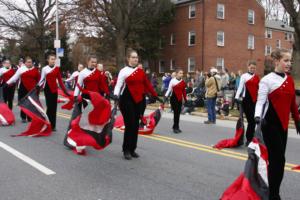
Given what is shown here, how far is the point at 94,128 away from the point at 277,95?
4.12m

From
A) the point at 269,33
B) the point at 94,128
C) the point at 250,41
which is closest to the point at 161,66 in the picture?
the point at 250,41

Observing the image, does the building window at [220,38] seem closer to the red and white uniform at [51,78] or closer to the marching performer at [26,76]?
the marching performer at [26,76]

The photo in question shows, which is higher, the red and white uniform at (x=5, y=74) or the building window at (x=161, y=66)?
the building window at (x=161, y=66)

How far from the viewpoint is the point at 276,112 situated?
5035mm

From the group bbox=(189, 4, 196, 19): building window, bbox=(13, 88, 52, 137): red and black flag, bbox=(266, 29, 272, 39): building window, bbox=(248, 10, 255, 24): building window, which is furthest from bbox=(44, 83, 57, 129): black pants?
bbox=(266, 29, 272, 39): building window

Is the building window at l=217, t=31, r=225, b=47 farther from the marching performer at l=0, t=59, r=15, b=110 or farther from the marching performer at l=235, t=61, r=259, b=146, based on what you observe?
the marching performer at l=235, t=61, r=259, b=146

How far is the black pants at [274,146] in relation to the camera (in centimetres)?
499

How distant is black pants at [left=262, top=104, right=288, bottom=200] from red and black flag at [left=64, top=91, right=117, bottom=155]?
380cm

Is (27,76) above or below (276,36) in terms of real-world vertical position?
below

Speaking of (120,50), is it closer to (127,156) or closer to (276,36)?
(127,156)

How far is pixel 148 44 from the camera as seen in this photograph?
42250 mm

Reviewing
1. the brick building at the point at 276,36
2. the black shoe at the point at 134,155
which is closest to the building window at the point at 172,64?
the brick building at the point at 276,36

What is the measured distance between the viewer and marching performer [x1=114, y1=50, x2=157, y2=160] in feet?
25.5

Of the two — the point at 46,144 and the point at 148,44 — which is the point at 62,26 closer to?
the point at 148,44
